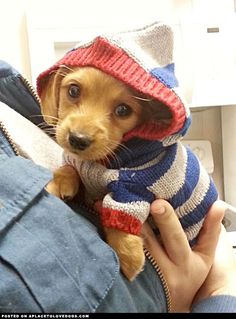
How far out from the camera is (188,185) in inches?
22.9

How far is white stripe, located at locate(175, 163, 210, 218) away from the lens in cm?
60

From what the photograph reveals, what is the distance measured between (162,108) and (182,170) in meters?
0.10

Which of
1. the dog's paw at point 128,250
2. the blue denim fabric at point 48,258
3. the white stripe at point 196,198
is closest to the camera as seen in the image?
the blue denim fabric at point 48,258

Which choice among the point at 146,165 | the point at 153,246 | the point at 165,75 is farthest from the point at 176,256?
the point at 165,75

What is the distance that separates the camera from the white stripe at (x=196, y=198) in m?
0.60

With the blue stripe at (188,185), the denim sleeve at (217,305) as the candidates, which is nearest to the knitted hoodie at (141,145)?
the blue stripe at (188,185)

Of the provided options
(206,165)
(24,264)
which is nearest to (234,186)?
(206,165)

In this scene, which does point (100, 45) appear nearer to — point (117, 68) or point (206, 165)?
point (117, 68)

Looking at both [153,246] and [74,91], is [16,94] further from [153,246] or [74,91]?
[153,246]

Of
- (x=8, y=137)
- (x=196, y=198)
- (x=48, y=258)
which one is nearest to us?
(x=48, y=258)

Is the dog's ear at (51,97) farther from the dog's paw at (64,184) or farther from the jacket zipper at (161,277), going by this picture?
the jacket zipper at (161,277)

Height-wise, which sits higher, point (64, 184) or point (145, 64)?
point (145, 64)

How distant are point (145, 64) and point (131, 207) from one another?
0.17 metres

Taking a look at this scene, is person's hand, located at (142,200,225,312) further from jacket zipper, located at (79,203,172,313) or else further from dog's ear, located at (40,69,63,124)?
dog's ear, located at (40,69,63,124)
